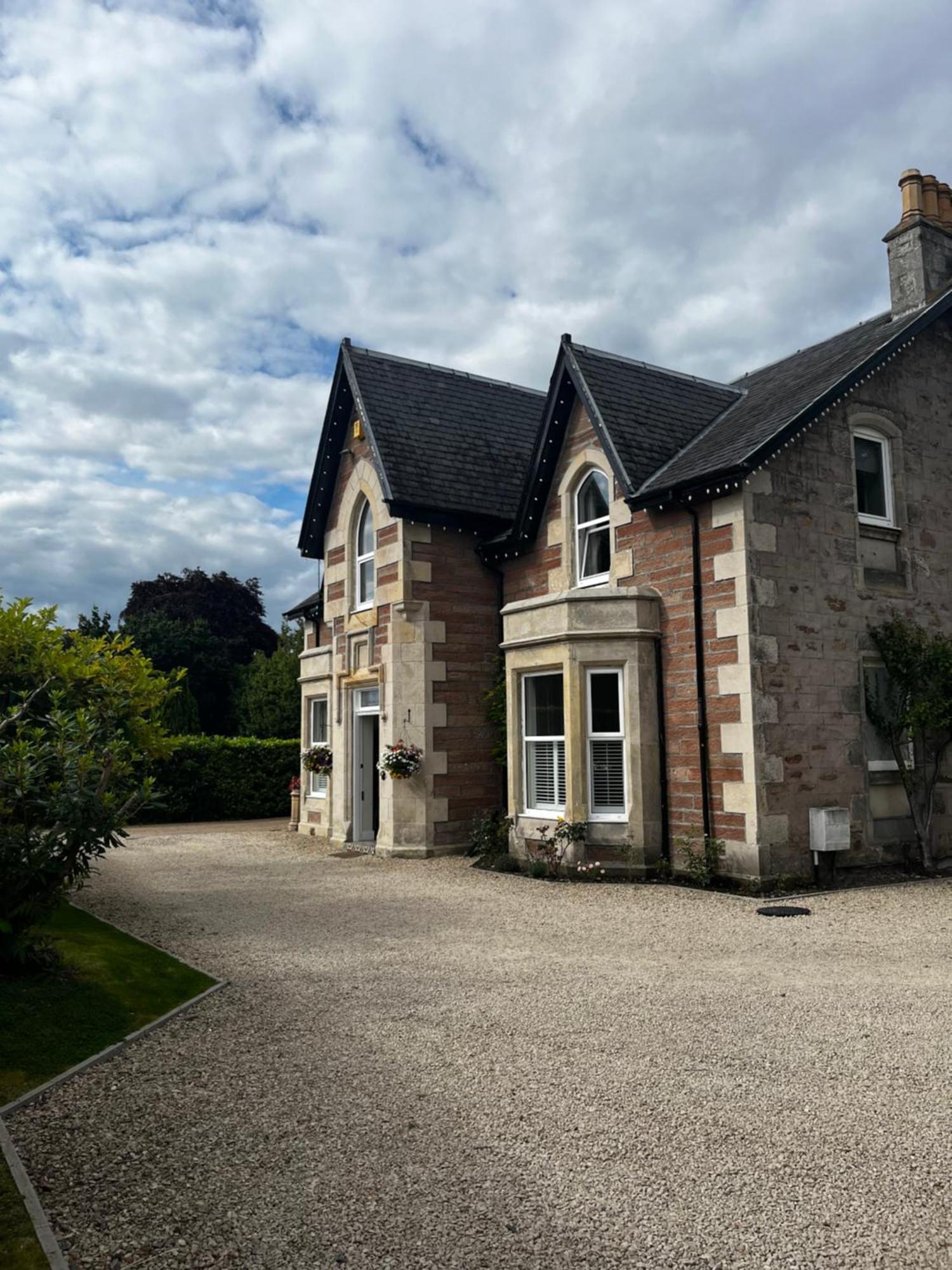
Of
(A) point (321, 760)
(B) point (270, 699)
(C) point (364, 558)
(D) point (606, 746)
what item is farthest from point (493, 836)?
(B) point (270, 699)

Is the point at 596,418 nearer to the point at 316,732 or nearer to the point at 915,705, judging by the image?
the point at 915,705

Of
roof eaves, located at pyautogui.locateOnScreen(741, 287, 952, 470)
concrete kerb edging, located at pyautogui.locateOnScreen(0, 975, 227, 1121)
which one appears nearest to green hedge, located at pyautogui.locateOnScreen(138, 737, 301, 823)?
roof eaves, located at pyautogui.locateOnScreen(741, 287, 952, 470)

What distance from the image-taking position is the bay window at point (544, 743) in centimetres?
1473

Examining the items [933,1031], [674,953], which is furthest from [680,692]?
[933,1031]

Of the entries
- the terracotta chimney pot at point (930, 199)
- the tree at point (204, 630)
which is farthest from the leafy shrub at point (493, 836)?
the tree at point (204, 630)

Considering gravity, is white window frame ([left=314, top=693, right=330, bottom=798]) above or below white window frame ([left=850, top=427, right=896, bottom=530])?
below

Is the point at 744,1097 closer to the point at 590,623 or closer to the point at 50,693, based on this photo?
the point at 50,693

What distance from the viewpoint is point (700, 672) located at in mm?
13469

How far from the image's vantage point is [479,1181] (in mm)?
4402

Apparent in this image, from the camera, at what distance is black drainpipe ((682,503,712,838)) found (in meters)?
13.2

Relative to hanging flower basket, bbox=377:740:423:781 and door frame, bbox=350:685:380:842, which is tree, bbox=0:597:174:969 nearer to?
hanging flower basket, bbox=377:740:423:781

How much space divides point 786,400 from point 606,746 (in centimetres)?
592

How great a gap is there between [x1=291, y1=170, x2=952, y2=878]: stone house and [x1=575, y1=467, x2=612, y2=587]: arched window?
4 centimetres

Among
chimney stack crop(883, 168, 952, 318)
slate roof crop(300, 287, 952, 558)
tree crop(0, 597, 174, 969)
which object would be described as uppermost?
chimney stack crop(883, 168, 952, 318)
